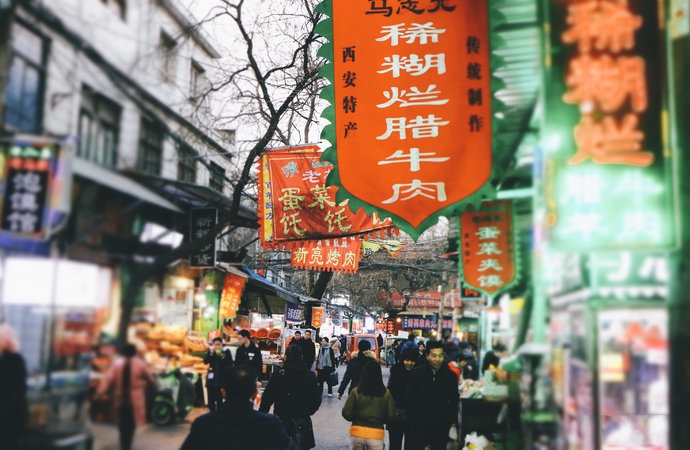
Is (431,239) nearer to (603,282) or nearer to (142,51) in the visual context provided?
(603,282)

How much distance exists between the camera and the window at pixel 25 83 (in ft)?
9.07

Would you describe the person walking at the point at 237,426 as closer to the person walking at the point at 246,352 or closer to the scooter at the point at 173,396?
the scooter at the point at 173,396

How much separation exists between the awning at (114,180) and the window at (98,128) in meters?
0.04

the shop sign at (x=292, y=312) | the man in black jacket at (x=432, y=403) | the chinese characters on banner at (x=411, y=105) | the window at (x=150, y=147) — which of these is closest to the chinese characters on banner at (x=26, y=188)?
the window at (x=150, y=147)

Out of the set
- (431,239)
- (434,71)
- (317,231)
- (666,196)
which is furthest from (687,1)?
(317,231)

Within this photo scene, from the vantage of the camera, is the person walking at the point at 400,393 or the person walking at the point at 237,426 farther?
the person walking at the point at 400,393

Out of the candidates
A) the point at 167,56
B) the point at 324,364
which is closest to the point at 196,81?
the point at 167,56

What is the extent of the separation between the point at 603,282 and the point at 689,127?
1.00 metres

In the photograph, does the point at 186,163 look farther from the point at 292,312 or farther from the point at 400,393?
the point at 292,312

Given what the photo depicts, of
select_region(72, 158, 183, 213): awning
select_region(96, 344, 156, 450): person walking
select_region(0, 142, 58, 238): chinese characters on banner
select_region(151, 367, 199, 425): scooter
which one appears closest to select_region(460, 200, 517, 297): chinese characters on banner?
select_region(151, 367, 199, 425): scooter

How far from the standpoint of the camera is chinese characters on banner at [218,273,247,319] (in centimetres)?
542

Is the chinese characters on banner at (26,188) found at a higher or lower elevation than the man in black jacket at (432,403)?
higher

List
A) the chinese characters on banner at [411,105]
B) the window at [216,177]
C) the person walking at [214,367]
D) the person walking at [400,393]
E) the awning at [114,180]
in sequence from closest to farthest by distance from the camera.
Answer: the awning at [114,180] < the person walking at [214,367] < the window at [216,177] < the chinese characters on banner at [411,105] < the person walking at [400,393]

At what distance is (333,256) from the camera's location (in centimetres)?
1367
